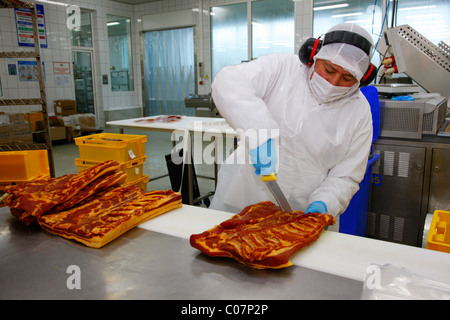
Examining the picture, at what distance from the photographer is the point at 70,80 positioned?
7.34 metres

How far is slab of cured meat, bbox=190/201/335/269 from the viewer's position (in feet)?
3.07

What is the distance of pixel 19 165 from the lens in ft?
7.86

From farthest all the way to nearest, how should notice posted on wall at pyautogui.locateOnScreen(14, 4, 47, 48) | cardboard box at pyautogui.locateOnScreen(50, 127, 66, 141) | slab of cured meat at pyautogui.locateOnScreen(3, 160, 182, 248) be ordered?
cardboard box at pyautogui.locateOnScreen(50, 127, 66, 141)
notice posted on wall at pyautogui.locateOnScreen(14, 4, 47, 48)
slab of cured meat at pyautogui.locateOnScreen(3, 160, 182, 248)

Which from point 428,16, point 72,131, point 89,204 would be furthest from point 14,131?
point 428,16

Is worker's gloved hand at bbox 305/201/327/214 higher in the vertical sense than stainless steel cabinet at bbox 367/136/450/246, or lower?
higher

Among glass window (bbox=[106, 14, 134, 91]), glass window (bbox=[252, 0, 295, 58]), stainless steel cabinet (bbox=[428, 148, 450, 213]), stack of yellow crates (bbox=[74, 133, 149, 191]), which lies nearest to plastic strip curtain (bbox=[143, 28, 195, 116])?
glass window (bbox=[106, 14, 134, 91])

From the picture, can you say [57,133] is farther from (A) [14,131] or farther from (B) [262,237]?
(B) [262,237]

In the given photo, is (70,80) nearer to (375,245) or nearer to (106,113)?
(106,113)

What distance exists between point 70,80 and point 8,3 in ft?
15.3

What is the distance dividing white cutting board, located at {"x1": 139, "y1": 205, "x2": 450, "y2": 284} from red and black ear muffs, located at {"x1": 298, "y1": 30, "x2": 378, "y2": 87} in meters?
0.72

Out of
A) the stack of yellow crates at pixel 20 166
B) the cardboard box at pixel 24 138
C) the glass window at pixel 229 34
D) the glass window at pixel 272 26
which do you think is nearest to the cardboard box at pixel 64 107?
the cardboard box at pixel 24 138

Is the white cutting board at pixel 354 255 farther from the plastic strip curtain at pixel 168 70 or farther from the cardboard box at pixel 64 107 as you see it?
the plastic strip curtain at pixel 168 70

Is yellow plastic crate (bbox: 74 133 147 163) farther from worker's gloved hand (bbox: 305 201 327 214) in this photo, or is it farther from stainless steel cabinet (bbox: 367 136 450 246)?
worker's gloved hand (bbox: 305 201 327 214)
